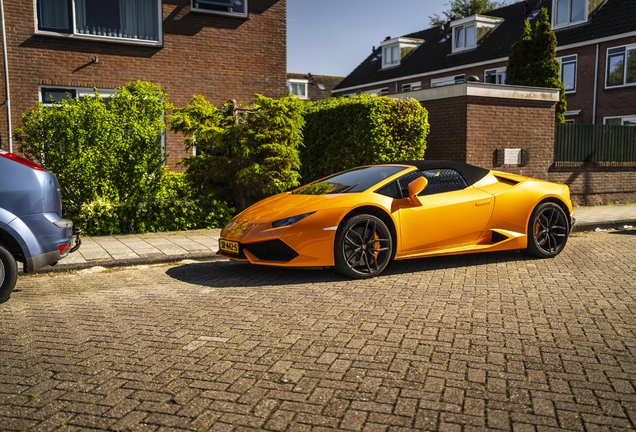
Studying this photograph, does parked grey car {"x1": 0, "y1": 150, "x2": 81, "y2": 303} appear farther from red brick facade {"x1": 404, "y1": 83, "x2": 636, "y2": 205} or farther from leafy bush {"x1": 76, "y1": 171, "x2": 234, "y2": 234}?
red brick facade {"x1": 404, "y1": 83, "x2": 636, "y2": 205}

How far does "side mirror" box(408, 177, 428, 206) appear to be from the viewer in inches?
275

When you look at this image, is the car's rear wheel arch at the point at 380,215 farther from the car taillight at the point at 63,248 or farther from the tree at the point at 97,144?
the tree at the point at 97,144

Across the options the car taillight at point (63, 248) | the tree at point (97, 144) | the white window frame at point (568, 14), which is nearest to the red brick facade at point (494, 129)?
the tree at point (97, 144)

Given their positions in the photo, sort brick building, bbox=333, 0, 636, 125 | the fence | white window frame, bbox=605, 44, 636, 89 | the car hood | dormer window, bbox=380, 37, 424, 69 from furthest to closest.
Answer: dormer window, bbox=380, 37, 424, 69 → brick building, bbox=333, 0, 636, 125 → white window frame, bbox=605, 44, 636, 89 → the fence → the car hood

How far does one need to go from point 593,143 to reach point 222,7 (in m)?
10.5

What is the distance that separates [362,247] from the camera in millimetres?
6672

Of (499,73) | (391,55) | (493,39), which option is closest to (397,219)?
(499,73)

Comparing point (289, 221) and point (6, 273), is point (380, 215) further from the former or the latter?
point (6, 273)

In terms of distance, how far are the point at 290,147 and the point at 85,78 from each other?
655cm

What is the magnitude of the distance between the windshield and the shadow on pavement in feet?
3.27

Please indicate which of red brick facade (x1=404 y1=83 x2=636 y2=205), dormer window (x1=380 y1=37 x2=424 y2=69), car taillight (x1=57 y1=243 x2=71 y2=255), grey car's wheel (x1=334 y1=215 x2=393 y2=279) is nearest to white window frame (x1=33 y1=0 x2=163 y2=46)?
red brick facade (x1=404 y1=83 x2=636 y2=205)

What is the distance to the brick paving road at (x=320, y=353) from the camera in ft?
10.4

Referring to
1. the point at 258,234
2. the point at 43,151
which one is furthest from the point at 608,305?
the point at 43,151

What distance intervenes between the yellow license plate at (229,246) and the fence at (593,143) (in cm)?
1069
